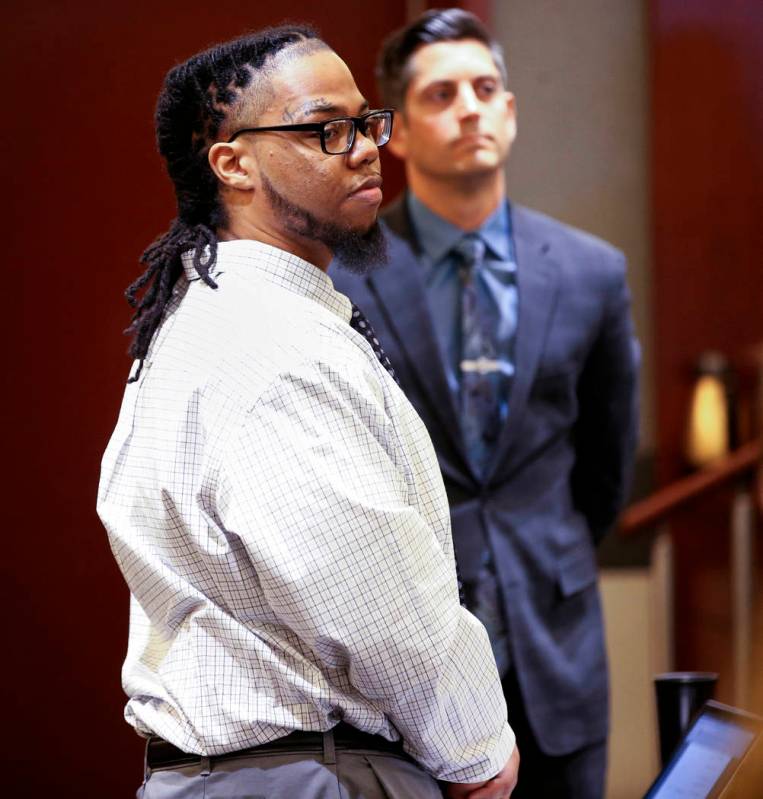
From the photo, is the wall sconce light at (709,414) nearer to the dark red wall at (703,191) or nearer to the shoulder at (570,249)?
the dark red wall at (703,191)

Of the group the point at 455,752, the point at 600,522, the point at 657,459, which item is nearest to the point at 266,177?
the point at 455,752

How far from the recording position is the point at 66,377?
7.39 feet

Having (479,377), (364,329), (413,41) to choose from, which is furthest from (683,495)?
(364,329)

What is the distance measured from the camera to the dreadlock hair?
61.2 inches

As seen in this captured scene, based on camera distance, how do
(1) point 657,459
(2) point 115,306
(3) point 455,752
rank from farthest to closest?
(1) point 657,459 < (2) point 115,306 < (3) point 455,752

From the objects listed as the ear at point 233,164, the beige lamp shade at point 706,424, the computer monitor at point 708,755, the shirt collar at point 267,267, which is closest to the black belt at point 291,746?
the computer monitor at point 708,755

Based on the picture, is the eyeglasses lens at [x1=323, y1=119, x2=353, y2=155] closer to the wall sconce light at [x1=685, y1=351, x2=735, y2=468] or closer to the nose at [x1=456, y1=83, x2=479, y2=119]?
the nose at [x1=456, y1=83, x2=479, y2=119]

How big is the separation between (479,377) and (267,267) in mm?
905

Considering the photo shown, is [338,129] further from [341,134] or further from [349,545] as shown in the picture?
[349,545]

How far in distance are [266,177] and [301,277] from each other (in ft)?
0.41

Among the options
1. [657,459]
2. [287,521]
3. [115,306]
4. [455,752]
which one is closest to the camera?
[287,521]

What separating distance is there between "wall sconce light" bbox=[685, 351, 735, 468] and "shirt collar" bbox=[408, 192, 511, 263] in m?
1.52

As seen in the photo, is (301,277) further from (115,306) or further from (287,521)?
(115,306)

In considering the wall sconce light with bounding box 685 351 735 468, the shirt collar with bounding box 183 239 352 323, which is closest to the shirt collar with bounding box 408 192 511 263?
the shirt collar with bounding box 183 239 352 323
